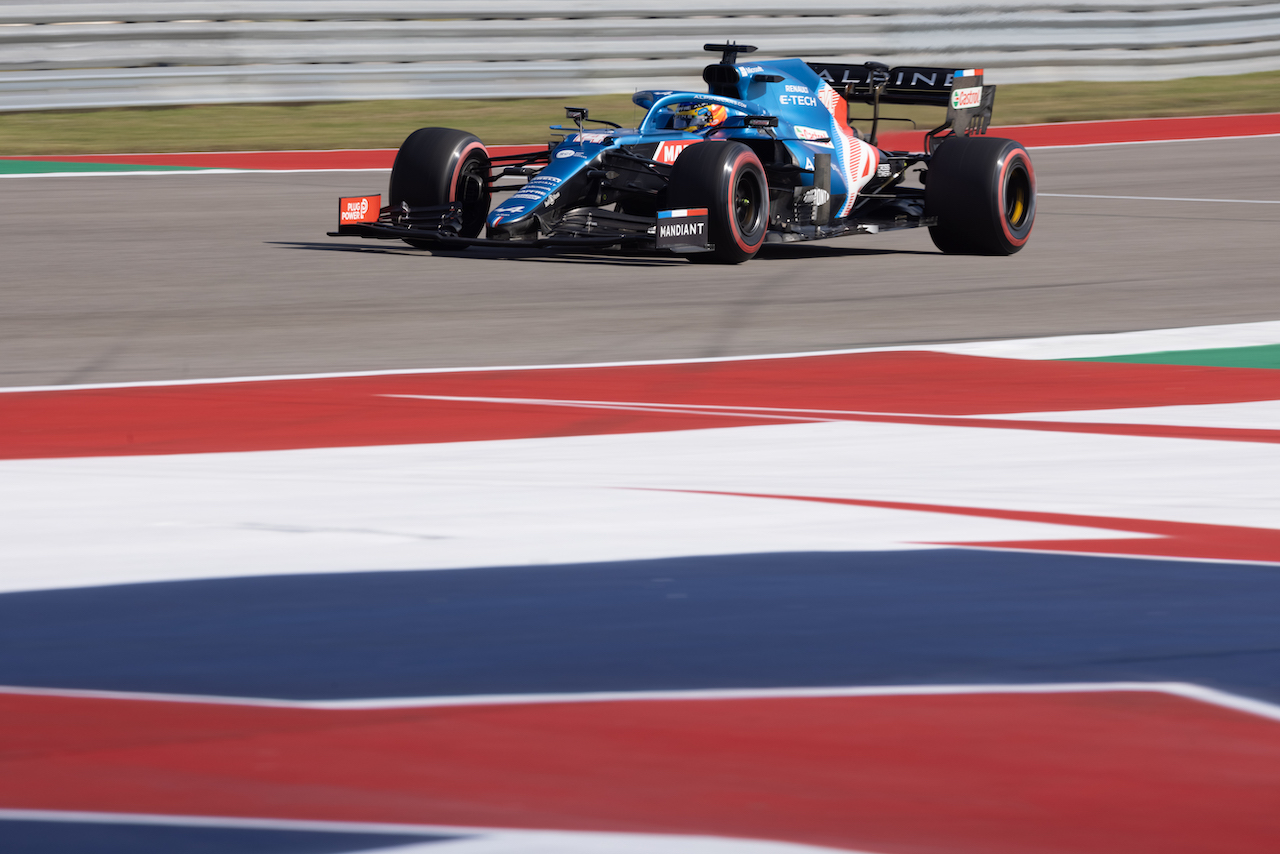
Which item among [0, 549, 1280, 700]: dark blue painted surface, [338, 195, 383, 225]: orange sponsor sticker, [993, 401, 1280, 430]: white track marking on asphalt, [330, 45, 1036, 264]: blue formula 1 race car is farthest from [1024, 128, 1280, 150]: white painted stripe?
[0, 549, 1280, 700]: dark blue painted surface

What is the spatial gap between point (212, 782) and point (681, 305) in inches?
275

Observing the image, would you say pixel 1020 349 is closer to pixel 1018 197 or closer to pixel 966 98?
pixel 1018 197

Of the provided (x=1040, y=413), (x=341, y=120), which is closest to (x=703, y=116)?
(x=1040, y=413)

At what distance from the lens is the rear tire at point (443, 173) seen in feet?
39.2

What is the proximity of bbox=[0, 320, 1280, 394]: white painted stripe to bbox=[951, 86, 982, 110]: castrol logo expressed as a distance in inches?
151

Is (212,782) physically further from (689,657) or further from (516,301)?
(516,301)

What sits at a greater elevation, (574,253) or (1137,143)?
(1137,143)

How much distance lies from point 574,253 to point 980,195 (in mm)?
2464

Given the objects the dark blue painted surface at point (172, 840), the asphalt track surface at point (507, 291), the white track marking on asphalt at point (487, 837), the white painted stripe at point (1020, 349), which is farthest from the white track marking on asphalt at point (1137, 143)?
the dark blue painted surface at point (172, 840)

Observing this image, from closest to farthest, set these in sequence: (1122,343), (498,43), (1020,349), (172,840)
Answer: (172,840) → (1020,349) → (1122,343) → (498,43)

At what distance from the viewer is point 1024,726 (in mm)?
3340

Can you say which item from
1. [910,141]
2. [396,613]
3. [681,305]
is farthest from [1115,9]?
[396,613]

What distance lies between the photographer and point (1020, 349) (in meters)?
8.44

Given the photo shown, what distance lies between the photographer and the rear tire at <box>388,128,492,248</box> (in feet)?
39.2
